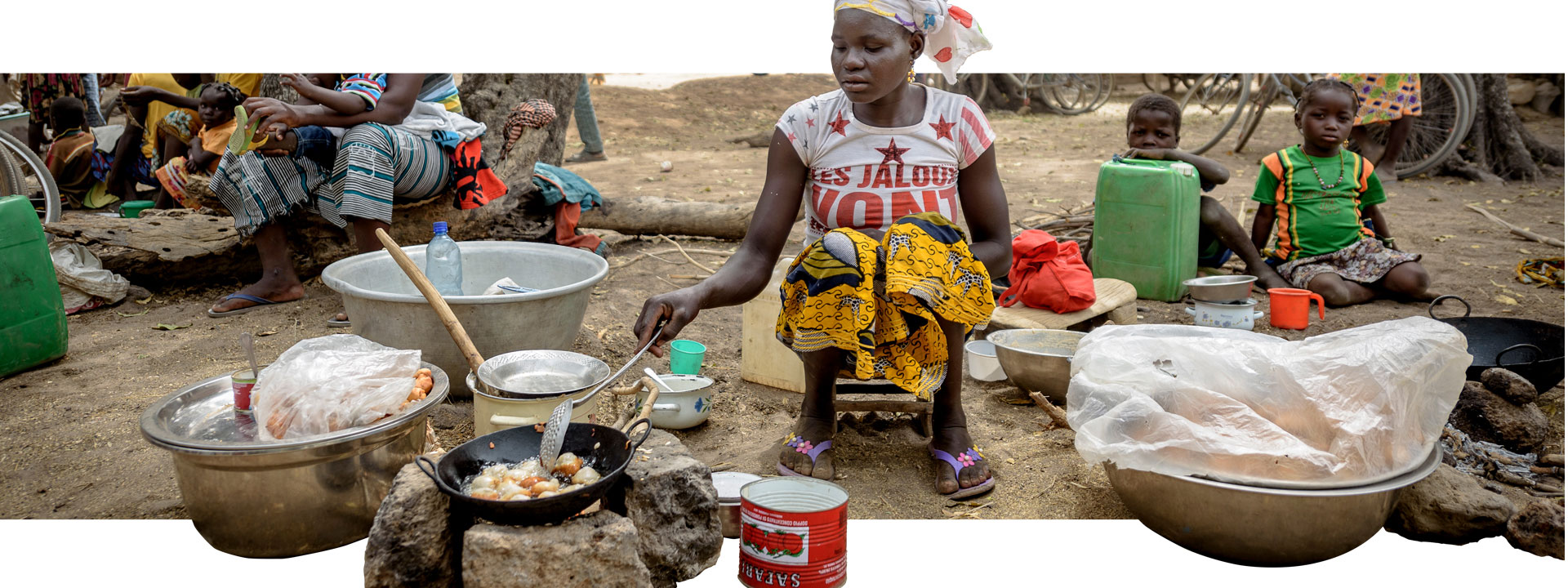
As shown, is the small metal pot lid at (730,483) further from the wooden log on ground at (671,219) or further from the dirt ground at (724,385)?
the wooden log on ground at (671,219)

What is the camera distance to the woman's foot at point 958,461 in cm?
280

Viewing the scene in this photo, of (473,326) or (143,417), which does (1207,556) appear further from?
(143,417)

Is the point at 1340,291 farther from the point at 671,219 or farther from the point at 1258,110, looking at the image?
the point at 1258,110

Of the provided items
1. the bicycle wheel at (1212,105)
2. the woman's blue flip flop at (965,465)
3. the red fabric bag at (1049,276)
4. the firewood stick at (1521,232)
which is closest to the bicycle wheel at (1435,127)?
the firewood stick at (1521,232)

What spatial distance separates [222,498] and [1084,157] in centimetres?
878

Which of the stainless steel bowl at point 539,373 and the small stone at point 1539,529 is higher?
the stainless steel bowl at point 539,373

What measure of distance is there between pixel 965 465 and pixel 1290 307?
2337 millimetres

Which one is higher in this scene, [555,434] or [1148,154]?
[1148,154]

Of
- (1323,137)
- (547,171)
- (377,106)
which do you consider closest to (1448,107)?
(1323,137)

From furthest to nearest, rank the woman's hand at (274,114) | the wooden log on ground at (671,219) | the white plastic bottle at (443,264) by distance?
1. the wooden log on ground at (671,219)
2. the woman's hand at (274,114)
3. the white plastic bottle at (443,264)

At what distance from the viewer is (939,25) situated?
8.97ft

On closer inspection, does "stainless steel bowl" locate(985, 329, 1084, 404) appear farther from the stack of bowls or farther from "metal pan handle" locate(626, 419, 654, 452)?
"metal pan handle" locate(626, 419, 654, 452)

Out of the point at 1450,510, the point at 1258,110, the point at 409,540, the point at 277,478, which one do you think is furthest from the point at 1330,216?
the point at 1258,110

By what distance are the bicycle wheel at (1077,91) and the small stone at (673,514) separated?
13116 mm
